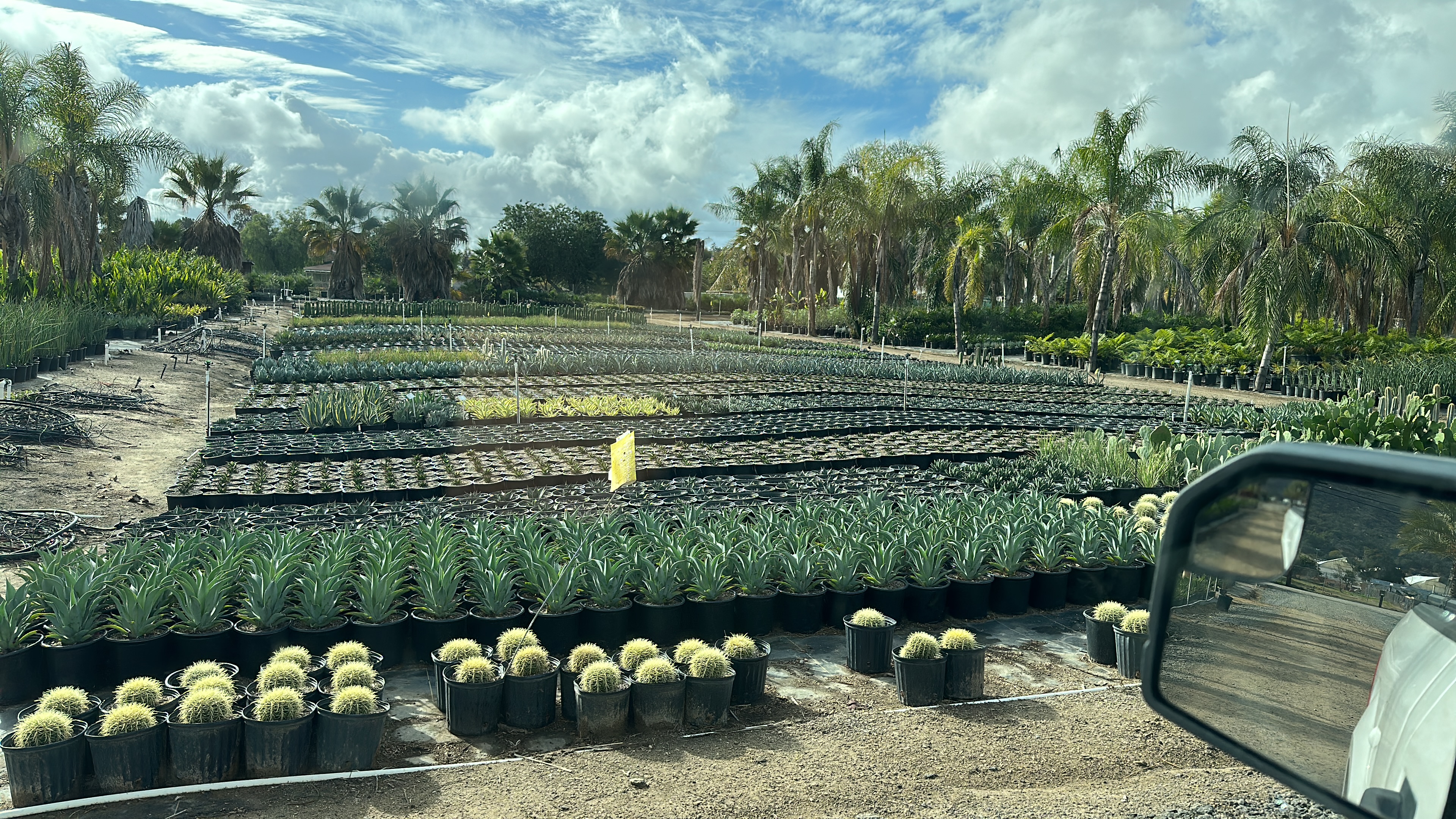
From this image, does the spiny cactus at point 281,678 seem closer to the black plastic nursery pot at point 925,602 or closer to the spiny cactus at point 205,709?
the spiny cactus at point 205,709

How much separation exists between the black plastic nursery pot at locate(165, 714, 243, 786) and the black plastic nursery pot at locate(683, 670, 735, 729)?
6.54 feet

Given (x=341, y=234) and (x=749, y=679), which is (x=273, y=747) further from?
(x=341, y=234)

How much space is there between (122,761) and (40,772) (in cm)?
27

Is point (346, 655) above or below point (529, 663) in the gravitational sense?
below

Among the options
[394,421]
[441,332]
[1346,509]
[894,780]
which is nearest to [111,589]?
[894,780]

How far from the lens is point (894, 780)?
392 cm

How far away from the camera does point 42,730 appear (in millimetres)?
3648

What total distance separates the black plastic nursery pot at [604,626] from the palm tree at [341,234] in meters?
52.7

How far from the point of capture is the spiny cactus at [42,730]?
362cm

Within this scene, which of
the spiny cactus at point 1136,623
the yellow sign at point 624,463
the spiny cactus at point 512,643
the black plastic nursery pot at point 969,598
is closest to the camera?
the spiny cactus at point 512,643

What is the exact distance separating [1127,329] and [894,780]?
37.8 meters

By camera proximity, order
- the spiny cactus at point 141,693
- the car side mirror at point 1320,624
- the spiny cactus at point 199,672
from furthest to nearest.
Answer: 1. the spiny cactus at point 199,672
2. the spiny cactus at point 141,693
3. the car side mirror at point 1320,624

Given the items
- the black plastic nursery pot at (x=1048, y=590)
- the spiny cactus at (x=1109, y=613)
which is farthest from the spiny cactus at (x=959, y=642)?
the black plastic nursery pot at (x=1048, y=590)

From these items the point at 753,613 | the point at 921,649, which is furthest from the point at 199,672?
the point at 921,649
